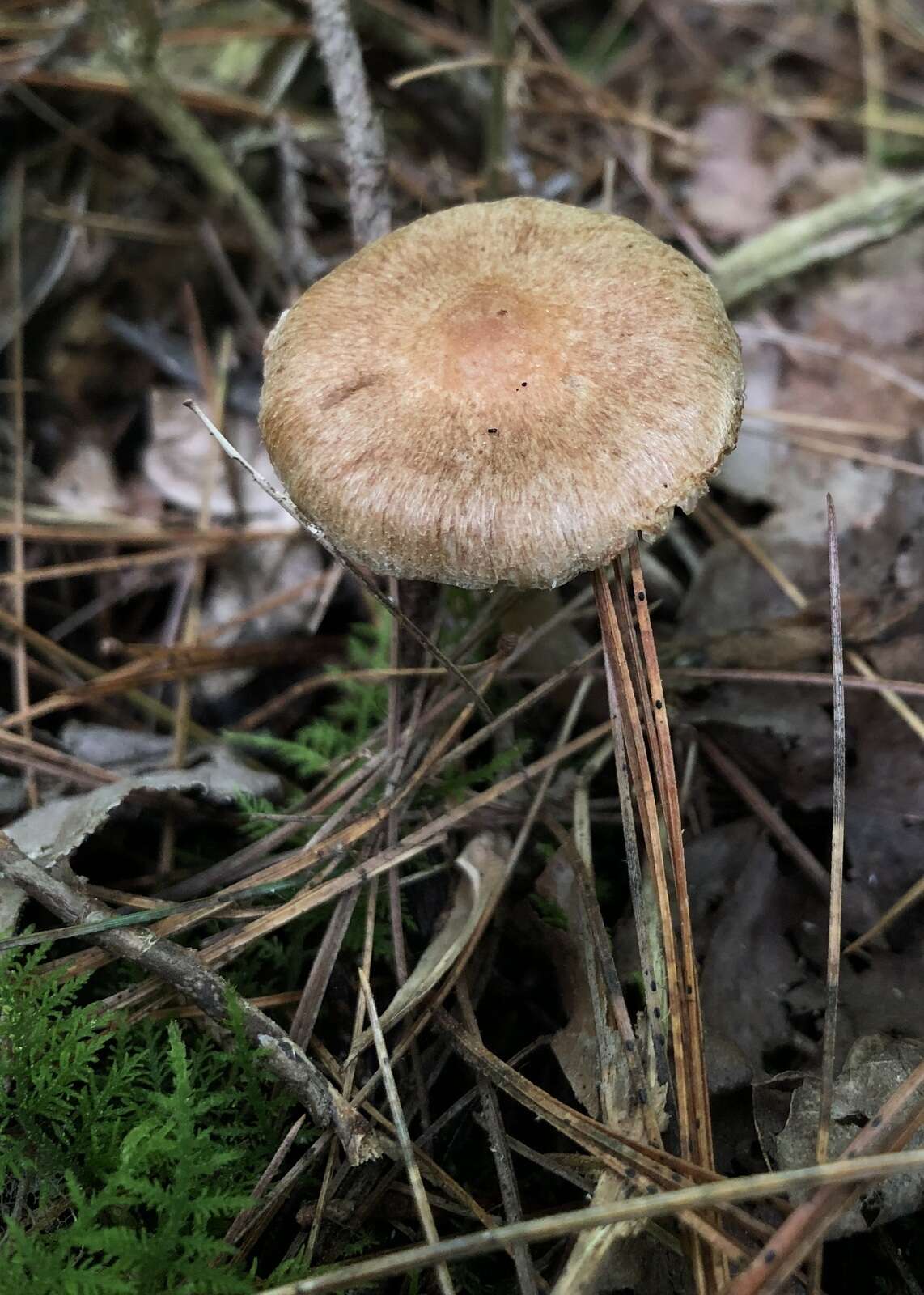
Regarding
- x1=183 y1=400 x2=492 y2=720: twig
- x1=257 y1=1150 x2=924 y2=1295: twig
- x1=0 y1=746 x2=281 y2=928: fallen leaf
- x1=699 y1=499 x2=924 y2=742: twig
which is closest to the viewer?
x1=257 y1=1150 x2=924 y2=1295: twig

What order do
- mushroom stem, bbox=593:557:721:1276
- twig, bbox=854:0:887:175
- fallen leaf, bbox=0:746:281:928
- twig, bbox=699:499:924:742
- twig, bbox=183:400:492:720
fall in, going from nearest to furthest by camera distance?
1. mushroom stem, bbox=593:557:721:1276
2. twig, bbox=183:400:492:720
3. fallen leaf, bbox=0:746:281:928
4. twig, bbox=699:499:924:742
5. twig, bbox=854:0:887:175

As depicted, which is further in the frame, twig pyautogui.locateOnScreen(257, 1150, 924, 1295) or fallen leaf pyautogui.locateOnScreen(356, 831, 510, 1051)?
fallen leaf pyautogui.locateOnScreen(356, 831, 510, 1051)

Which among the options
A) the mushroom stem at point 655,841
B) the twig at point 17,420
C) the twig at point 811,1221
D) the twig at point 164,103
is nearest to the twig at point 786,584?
the mushroom stem at point 655,841

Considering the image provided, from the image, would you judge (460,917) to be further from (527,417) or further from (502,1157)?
(527,417)

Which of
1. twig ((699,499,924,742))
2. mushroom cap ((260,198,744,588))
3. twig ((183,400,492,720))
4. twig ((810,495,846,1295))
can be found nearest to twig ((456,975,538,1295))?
twig ((810,495,846,1295))

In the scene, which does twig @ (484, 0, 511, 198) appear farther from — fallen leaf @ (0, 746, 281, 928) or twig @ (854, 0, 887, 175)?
fallen leaf @ (0, 746, 281, 928)

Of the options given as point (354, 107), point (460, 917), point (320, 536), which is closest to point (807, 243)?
point (354, 107)

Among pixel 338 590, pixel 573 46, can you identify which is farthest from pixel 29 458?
pixel 573 46
